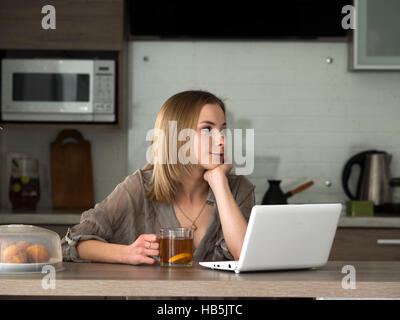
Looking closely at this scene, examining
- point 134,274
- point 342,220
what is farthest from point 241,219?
point 342,220

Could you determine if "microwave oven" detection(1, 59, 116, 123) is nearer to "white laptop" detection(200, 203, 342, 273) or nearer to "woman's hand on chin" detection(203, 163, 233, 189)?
"woman's hand on chin" detection(203, 163, 233, 189)

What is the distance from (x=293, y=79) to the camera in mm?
4062

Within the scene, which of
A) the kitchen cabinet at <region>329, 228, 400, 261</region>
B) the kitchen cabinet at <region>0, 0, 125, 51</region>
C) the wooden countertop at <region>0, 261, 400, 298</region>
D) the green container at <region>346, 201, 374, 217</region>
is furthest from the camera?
the kitchen cabinet at <region>0, 0, 125, 51</region>

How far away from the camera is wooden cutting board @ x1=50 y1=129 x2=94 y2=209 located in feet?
13.1

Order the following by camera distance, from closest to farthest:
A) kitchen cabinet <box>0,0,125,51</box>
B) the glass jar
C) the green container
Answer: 1. the green container
2. kitchen cabinet <box>0,0,125,51</box>
3. the glass jar

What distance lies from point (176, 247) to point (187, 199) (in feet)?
1.89

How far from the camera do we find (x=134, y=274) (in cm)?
165

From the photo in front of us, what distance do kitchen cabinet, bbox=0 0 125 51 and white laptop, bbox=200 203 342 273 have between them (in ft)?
7.52

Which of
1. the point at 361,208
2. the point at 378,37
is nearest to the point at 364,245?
the point at 361,208

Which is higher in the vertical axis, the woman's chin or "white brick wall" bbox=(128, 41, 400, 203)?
"white brick wall" bbox=(128, 41, 400, 203)

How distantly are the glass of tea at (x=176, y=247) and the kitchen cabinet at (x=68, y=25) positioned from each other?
7.14 ft

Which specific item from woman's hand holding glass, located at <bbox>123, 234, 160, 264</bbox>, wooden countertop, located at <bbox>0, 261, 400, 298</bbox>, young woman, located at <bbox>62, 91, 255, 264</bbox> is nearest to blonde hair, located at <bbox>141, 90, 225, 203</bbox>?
young woman, located at <bbox>62, 91, 255, 264</bbox>

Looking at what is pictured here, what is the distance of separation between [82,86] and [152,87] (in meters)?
0.45

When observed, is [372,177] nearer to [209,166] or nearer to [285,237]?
[209,166]
